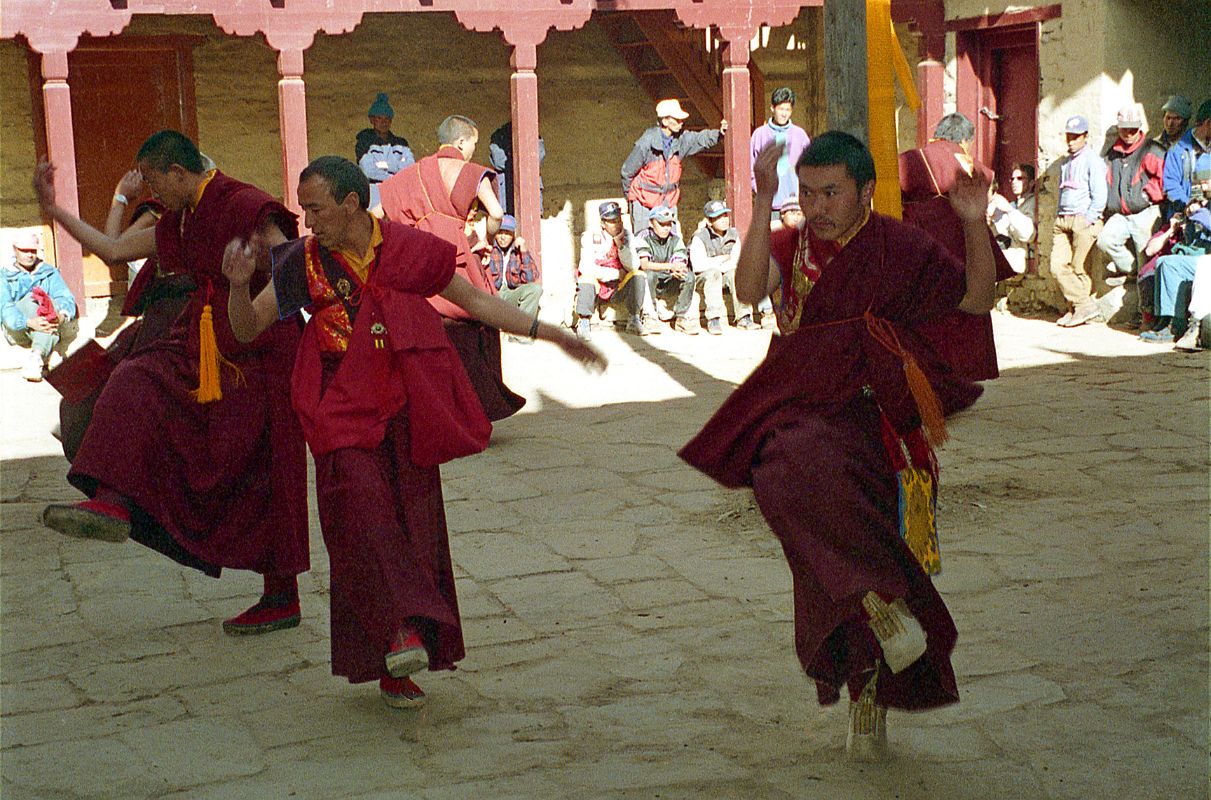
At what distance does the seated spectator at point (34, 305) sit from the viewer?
1076 centimetres

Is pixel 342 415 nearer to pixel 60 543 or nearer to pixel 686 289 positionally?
pixel 60 543

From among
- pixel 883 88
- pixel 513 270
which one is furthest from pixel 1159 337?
pixel 883 88

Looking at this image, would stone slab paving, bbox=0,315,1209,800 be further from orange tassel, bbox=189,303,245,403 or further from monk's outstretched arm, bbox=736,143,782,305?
monk's outstretched arm, bbox=736,143,782,305

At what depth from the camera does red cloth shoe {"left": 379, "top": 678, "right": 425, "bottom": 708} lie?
4301 mm

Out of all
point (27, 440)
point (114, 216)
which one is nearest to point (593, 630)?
point (114, 216)

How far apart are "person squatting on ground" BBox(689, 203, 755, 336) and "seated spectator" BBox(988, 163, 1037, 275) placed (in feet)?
7.08

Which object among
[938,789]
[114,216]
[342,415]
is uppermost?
[114,216]

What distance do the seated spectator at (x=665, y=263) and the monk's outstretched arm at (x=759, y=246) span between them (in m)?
8.46

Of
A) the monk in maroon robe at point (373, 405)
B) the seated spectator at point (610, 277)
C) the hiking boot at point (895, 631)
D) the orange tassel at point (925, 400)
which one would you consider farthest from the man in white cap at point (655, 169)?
the hiking boot at point (895, 631)

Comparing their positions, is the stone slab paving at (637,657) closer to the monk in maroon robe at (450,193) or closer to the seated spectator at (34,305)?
the monk in maroon robe at (450,193)

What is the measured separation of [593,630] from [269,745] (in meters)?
1.28

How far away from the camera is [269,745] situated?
404 cm

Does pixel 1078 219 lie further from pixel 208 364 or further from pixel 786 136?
pixel 208 364

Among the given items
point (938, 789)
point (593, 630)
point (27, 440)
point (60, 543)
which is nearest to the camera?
point (938, 789)
